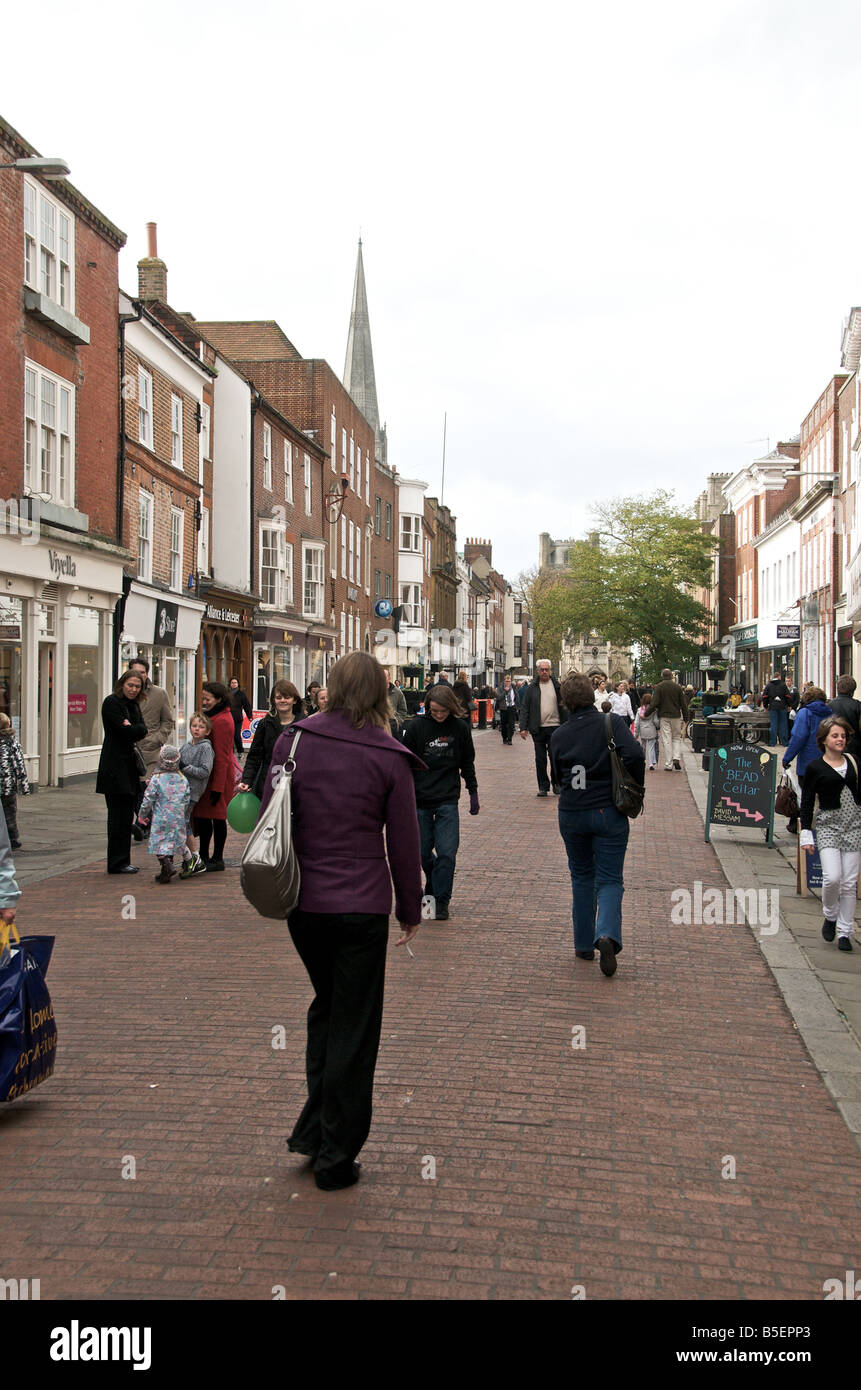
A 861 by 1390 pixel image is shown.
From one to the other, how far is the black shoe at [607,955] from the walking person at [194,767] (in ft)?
15.4

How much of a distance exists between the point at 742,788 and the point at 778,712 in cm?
1496

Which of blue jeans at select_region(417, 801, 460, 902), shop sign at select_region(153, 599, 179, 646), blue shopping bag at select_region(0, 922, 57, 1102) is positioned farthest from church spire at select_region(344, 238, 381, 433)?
blue shopping bag at select_region(0, 922, 57, 1102)

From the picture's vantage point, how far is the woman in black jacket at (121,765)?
1088 centimetres

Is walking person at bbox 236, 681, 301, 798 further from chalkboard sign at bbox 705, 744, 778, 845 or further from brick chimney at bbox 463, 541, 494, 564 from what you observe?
brick chimney at bbox 463, 541, 494, 564

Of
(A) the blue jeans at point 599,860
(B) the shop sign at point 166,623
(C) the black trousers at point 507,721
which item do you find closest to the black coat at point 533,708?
(A) the blue jeans at point 599,860

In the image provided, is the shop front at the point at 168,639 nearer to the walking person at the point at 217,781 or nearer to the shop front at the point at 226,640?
the shop front at the point at 226,640

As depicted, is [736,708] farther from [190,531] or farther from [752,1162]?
[752,1162]

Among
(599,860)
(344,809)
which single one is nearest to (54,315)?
(599,860)

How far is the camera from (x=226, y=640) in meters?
32.8

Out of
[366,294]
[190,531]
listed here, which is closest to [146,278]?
[190,531]

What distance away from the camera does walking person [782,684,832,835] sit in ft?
35.0

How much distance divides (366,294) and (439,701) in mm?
76047

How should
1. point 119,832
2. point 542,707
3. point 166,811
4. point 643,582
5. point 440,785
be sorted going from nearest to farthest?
point 440,785 < point 166,811 < point 119,832 < point 542,707 < point 643,582

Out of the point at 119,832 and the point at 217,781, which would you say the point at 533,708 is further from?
the point at 119,832
